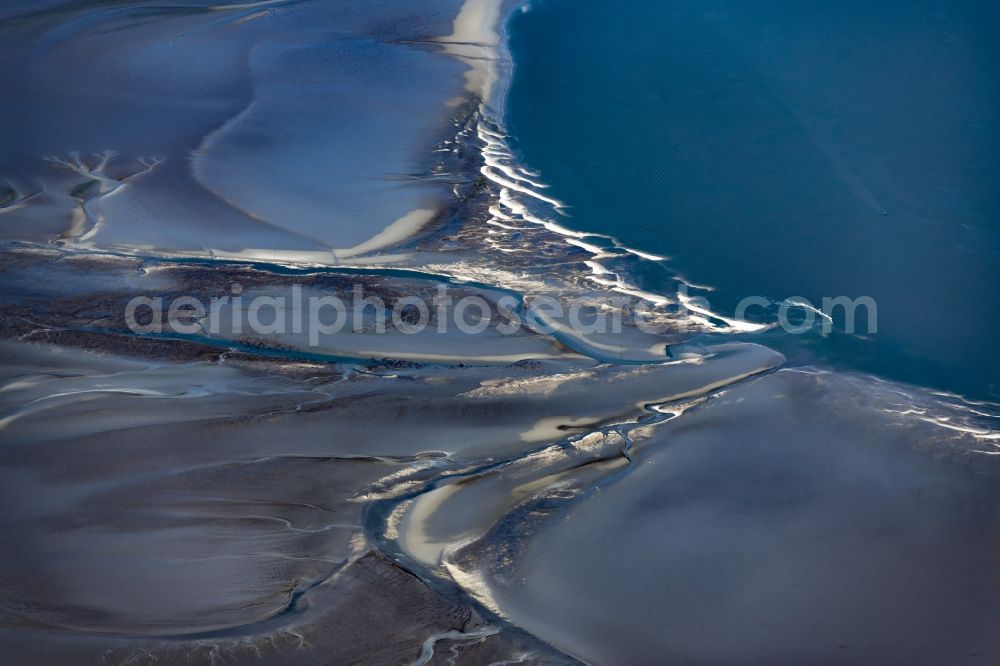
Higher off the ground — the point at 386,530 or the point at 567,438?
the point at 567,438

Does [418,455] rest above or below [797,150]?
below

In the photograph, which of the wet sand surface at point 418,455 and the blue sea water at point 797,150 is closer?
the wet sand surface at point 418,455

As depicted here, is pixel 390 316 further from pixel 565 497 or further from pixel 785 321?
pixel 785 321

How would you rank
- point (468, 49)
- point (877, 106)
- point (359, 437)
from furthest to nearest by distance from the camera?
point (468, 49), point (877, 106), point (359, 437)

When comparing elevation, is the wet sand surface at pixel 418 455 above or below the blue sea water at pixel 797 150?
below

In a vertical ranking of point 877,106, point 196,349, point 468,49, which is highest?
point 468,49

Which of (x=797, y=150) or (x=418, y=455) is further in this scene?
(x=797, y=150)

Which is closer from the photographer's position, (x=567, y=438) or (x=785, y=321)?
(x=567, y=438)

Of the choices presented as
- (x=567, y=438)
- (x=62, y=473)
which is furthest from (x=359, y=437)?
(x=62, y=473)
